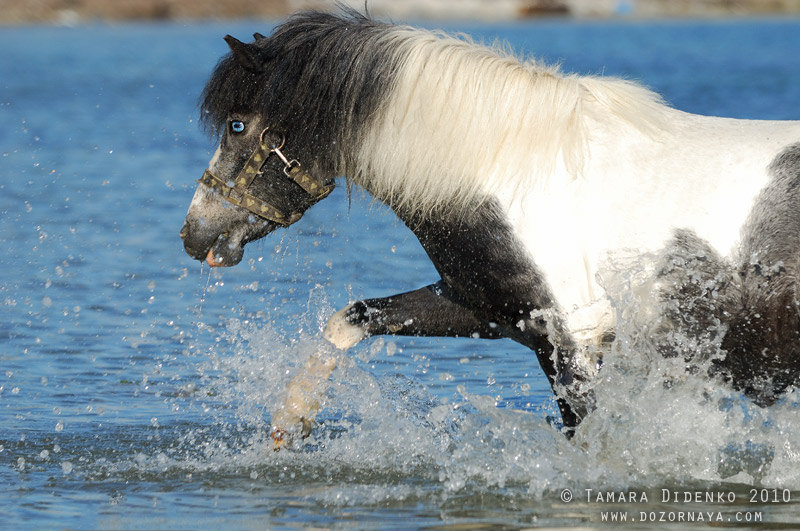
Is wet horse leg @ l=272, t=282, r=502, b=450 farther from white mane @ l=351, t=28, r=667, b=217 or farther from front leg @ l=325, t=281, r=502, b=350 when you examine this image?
white mane @ l=351, t=28, r=667, b=217

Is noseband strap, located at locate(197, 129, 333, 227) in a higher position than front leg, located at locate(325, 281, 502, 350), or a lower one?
higher

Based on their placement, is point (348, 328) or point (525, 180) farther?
point (348, 328)

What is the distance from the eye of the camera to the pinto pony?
13.9 feet

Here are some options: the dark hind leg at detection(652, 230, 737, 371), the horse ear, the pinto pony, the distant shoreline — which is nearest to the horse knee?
the pinto pony

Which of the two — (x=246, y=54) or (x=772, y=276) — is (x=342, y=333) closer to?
(x=246, y=54)

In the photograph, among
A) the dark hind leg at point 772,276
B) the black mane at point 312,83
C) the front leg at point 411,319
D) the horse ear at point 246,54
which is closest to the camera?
the dark hind leg at point 772,276

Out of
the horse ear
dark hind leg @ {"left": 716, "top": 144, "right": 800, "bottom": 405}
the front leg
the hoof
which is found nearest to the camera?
dark hind leg @ {"left": 716, "top": 144, "right": 800, "bottom": 405}

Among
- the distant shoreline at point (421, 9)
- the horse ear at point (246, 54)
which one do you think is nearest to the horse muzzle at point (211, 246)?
the horse ear at point (246, 54)

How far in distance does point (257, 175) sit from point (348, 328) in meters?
0.87

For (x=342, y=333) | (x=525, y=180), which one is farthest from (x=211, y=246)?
(x=525, y=180)

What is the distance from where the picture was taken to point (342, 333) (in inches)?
200

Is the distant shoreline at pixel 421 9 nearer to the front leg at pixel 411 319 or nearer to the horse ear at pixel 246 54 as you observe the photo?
the front leg at pixel 411 319

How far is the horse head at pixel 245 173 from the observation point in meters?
4.56

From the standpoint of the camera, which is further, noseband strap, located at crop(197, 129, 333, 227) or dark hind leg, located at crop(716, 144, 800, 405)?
noseband strap, located at crop(197, 129, 333, 227)
